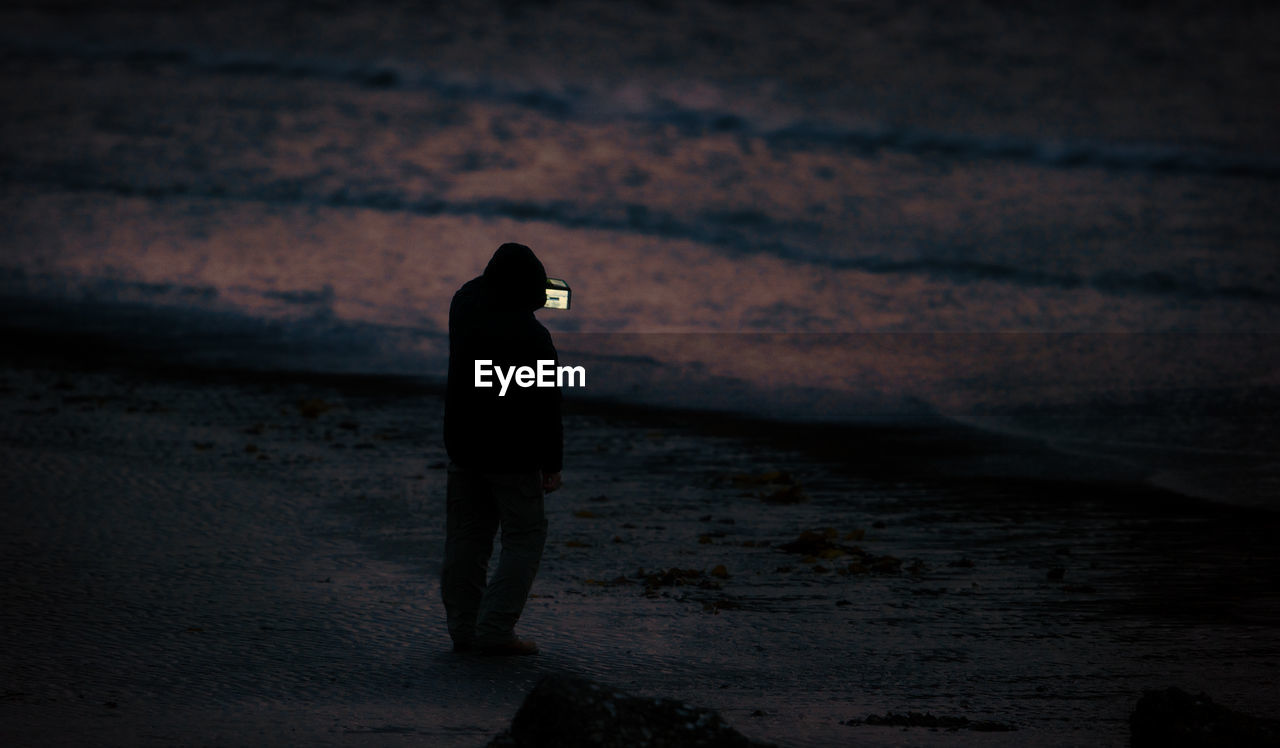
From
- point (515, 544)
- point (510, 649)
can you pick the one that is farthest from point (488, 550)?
point (510, 649)

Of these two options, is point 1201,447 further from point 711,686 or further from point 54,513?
point 54,513

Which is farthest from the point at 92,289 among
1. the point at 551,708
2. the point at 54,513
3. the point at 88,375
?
the point at 551,708

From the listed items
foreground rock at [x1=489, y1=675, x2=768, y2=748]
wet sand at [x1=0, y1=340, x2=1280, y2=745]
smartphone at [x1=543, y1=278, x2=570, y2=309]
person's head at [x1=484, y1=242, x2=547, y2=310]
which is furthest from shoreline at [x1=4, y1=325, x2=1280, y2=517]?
foreground rock at [x1=489, y1=675, x2=768, y2=748]

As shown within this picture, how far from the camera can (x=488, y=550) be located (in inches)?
258

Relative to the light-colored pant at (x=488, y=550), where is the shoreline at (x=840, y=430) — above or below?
above

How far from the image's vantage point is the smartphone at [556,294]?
652cm

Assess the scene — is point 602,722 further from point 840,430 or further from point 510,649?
point 840,430

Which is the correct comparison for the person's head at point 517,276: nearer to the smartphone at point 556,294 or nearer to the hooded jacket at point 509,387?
the hooded jacket at point 509,387

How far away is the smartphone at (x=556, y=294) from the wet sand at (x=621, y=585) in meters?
1.42

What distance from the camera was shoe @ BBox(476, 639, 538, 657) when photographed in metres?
6.20

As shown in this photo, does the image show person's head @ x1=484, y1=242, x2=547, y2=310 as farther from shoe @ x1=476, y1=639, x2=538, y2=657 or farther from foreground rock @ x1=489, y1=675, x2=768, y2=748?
foreground rock @ x1=489, y1=675, x2=768, y2=748

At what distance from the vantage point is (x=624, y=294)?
18.2 meters

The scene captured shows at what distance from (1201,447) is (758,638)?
19.5 feet

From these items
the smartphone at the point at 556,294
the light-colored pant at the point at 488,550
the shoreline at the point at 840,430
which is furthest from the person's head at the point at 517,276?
the shoreline at the point at 840,430
